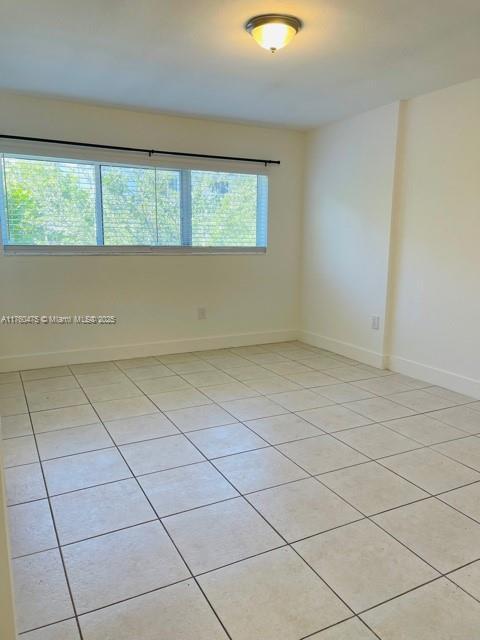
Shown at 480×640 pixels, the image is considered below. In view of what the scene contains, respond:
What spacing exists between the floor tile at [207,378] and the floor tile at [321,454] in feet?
3.93

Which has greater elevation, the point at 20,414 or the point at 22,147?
the point at 22,147

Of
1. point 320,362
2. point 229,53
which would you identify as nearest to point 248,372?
point 320,362

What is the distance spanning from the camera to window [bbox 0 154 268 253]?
12.1 ft

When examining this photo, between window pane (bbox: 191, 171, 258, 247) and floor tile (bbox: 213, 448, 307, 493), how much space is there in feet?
8.50

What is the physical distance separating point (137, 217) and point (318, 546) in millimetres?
3294

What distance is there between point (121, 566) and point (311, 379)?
7.87 ft

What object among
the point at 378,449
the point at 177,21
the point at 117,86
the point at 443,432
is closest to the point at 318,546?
the point at 378,449

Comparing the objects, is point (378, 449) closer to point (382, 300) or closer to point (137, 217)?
point (382, 300)

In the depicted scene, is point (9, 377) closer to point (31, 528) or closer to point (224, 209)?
point (31, 528)

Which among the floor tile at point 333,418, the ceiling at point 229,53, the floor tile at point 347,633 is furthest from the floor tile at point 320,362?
the floor tile at point 347,633

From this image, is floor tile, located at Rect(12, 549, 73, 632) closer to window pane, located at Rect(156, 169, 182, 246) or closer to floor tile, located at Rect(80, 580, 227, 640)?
floor tile, located at Rect(80, 580, 227, 640)

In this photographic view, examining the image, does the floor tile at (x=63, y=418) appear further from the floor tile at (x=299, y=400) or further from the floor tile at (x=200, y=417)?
the floor tile at (x=299, y=400)

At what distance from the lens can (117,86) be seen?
3.27 metres

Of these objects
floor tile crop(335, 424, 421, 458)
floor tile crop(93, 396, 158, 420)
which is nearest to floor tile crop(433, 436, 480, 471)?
floor tile crop(335, 424, 421, 458)
